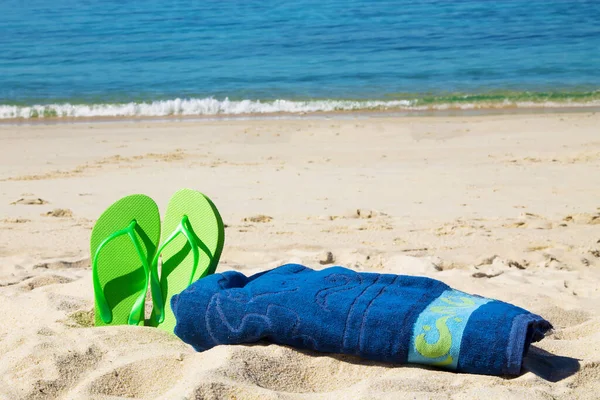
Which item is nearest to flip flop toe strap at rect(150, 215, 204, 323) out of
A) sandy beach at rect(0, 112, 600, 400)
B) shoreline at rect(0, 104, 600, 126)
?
sandy beach at rect(0, 112, 600, 400)

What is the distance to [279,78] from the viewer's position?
1294cm

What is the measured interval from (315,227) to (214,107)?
6.64 m

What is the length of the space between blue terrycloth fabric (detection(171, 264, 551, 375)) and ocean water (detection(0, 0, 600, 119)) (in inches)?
325

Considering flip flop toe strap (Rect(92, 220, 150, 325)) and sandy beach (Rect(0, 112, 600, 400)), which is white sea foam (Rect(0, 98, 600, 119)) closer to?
sandy beach (Rect(0, 112, 600, 400))

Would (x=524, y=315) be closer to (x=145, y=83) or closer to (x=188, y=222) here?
(x=188, y=222)

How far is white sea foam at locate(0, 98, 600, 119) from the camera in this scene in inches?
416

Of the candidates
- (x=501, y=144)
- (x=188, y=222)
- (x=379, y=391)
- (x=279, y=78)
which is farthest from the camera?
(x=279, y=78)

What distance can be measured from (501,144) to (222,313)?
5.48m

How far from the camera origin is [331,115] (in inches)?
398

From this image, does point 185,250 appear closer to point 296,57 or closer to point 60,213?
point 60,213

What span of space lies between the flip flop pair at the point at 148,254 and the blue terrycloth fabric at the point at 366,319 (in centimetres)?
30

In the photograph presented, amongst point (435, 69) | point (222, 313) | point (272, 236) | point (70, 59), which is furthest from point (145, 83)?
point (222, 313)

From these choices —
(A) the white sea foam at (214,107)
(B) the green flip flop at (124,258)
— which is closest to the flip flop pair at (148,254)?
(B) the green flip flop at (124,258)

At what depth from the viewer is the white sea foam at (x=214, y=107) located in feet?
34.7
